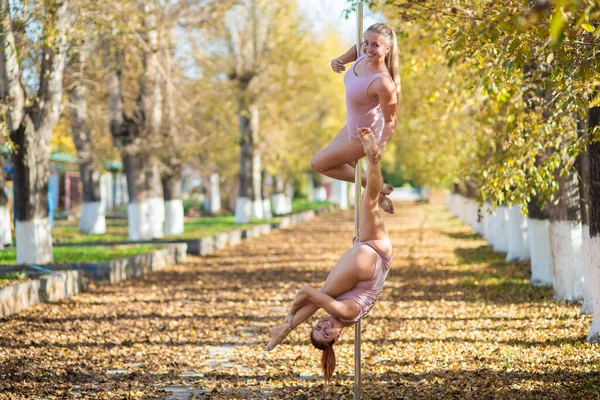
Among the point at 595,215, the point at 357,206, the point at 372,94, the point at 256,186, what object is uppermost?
the point at 372,94

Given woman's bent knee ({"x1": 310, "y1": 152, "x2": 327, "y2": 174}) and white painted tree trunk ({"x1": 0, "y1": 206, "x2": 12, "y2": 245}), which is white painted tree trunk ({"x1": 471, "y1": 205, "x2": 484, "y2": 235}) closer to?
white painted tree trunk ({"x1": 0, "y1": 206, "x2": 12, "y2": 245})

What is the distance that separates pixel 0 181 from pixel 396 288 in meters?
12.3

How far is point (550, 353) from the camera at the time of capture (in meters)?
8.96

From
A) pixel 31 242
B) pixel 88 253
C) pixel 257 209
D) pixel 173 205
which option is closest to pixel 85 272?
pixel 31 242

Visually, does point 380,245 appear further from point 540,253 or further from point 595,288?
point 540,253

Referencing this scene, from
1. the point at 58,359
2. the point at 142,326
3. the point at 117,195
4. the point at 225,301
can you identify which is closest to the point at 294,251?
the point at 225,301

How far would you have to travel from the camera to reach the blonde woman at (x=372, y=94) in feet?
18.3

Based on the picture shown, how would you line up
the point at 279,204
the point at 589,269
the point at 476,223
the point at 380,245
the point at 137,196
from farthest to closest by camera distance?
1. the point at 279,204
2. the point at 476,223
3. the point at 137,196
4. the point at 589,269
5. the point at 380,245

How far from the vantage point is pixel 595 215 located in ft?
31.1

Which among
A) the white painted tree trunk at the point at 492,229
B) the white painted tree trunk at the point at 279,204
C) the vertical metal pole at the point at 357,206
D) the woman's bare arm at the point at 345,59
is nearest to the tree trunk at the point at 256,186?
the white painted tree trunk at the point at 279,204

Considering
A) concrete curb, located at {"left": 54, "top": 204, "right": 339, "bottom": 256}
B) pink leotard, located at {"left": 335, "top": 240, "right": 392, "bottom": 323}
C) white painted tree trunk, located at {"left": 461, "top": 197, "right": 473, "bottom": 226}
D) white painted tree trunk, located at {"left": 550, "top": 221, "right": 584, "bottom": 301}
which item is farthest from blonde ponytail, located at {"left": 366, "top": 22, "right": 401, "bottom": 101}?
white painted tree trunk, located at {"left": 461, "top": 197, "right": 473, "bottom": 226}

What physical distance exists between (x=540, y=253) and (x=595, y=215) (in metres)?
5.41

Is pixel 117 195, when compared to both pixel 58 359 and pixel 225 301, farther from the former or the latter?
pixel 58 359

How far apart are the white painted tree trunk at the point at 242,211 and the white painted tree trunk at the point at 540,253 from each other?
20.1 meters
